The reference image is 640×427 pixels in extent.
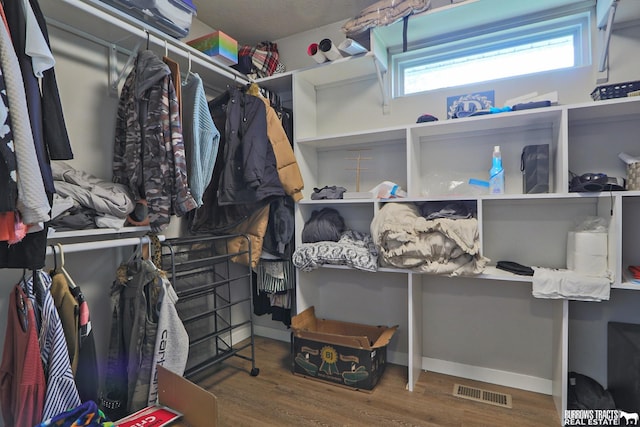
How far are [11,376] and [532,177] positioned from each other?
2.44m

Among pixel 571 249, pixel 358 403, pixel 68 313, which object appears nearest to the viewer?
pixel 68 313

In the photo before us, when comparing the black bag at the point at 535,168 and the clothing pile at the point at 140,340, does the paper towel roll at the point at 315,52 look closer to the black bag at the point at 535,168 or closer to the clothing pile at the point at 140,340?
the black bag at the point at 535,168

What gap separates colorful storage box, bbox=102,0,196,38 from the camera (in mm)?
1566

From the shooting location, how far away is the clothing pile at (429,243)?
1.75 m

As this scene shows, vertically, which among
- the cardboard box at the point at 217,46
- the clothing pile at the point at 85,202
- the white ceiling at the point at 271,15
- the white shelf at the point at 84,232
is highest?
the white ceiling at the point at 271,15

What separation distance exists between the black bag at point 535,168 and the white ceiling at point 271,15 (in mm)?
1393

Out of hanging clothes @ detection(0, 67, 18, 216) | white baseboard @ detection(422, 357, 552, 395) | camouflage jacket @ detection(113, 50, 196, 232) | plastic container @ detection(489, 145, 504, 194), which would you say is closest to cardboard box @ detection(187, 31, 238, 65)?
camouflage jacket @ detection(113, 50, 196, 232)

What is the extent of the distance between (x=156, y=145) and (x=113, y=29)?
651 millimetres

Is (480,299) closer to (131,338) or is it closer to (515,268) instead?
(515,268)

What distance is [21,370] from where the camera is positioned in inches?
44.2

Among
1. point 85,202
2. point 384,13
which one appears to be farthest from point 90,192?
point 384,13

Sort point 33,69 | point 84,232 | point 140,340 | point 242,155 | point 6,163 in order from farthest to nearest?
point 242,155 → point 140,340 → point 84,232 → point 33,69 → point 6,163

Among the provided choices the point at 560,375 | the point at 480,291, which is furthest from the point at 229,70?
the point at 560,375

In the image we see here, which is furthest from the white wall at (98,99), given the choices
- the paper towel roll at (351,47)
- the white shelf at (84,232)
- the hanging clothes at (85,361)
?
the paper towel roll at (351,47)
